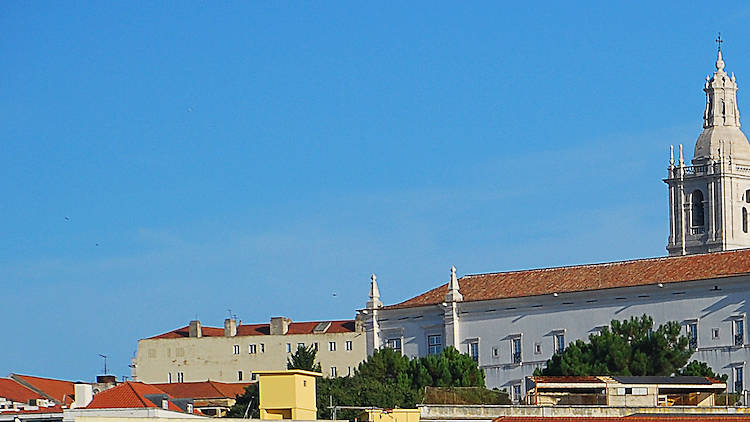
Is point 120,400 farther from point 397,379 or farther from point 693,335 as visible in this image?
point 693,335

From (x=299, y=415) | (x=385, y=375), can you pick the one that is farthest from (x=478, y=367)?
(x=299, y=415)

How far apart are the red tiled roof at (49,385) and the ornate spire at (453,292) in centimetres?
2191

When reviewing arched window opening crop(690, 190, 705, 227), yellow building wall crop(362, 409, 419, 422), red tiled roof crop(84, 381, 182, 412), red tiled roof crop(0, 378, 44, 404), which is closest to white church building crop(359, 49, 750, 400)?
red tiled roof crop(0, 378, 44, 404)

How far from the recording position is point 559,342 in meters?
114

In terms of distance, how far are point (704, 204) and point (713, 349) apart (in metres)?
34.3

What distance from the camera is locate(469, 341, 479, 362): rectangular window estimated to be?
118 metres

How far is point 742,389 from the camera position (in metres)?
105

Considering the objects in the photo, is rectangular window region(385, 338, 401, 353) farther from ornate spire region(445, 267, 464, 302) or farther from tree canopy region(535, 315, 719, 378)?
tree canopy region(535, 315, 719, 378)

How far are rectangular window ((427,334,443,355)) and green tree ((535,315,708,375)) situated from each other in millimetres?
12773

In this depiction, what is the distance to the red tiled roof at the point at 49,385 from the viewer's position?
402ft

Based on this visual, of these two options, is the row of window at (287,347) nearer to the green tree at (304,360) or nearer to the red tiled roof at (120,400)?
the green tree at (304,360)

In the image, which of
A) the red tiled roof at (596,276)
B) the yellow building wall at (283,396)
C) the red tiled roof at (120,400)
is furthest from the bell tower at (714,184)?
the yellow building wall at (283,396)

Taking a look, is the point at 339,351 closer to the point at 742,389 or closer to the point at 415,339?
the point at 415,339

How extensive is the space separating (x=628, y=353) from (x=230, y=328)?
43.0 meters
